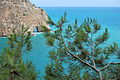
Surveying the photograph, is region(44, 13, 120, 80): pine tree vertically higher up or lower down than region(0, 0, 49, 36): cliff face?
higher up

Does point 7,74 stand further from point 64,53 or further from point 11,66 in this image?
point 64,53

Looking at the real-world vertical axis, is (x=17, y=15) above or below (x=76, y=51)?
below

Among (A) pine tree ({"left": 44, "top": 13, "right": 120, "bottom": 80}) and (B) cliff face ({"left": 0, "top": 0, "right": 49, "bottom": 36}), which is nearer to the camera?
(A) pine tree ({"left": 44, "top": 13, "right": 120, "bottom": 80})

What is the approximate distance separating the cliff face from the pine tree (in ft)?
145

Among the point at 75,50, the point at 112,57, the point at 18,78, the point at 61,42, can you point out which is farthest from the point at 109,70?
the point at 18,78

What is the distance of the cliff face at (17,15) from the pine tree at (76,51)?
44.3 meters

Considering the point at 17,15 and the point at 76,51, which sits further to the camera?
the point at 17,15

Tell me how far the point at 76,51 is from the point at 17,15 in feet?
162

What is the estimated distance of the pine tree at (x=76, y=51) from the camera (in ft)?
23.1

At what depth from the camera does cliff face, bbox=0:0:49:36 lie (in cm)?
5312

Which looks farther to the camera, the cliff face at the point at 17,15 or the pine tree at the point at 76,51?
the cliff face at the point at 17,15

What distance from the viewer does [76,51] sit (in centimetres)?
762

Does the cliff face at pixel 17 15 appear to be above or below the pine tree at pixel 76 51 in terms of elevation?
below

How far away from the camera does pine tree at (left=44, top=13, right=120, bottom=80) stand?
7027 millimetres
